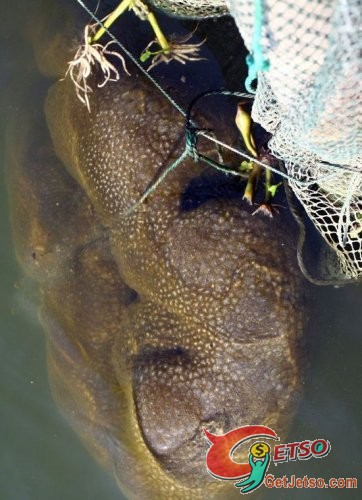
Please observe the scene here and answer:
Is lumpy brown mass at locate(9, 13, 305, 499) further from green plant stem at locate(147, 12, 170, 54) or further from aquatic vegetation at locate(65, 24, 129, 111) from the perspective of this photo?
green plant stem at locate(147, 12, 170, 54)

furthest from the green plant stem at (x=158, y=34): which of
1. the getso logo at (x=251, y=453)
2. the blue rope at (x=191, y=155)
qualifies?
the getso logo at (x=251, y=453)

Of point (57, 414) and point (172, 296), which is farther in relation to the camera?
point (57, 414)

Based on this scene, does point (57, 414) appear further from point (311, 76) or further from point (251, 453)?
point (311, 76)

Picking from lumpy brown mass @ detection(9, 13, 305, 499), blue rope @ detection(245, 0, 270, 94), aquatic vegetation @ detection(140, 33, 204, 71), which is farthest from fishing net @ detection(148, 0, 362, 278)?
aquatic vegetation @ detection(140, 33, 204, 71)

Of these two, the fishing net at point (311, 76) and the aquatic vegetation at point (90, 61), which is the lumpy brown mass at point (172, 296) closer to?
the aquatic vegetation at point (90, 61)

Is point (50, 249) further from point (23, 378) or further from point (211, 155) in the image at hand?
point (211, 155)

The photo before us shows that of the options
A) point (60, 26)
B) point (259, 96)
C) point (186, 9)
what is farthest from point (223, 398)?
point (60, 26)

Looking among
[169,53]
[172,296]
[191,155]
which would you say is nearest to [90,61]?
[169,53]
